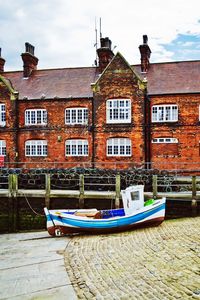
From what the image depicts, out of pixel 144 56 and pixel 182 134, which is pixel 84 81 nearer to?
pixel 144 56

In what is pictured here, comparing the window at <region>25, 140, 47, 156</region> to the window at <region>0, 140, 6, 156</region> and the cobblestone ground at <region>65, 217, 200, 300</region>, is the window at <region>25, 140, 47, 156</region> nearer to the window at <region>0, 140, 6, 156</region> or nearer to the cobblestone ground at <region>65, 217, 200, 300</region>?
the window at <region>0, 140, 6, 156</region>

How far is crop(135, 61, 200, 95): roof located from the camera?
2803 centimetres

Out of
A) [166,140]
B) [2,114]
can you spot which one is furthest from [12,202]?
[166,140]

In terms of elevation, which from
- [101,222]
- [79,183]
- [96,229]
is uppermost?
[79,183]

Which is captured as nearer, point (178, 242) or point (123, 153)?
point (178, 242)

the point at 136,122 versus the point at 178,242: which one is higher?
the point at 136,122

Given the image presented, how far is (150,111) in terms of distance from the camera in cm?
2847

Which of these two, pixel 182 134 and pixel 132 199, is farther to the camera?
pixel 182 134

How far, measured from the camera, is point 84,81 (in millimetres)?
31500

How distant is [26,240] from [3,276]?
5.17m

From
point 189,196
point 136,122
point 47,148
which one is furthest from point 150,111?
point 189,196

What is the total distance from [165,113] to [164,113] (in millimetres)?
83

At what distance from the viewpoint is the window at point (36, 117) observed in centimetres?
3050

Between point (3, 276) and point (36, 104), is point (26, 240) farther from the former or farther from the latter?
point (36, 104)
